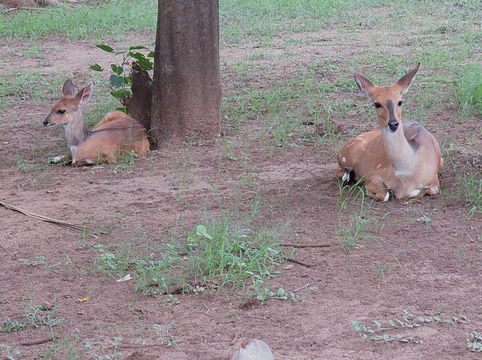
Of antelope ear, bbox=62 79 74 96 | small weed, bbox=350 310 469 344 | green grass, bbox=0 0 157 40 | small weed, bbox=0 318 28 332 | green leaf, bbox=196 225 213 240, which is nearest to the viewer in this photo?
small weed, bbox=350 310 469 344

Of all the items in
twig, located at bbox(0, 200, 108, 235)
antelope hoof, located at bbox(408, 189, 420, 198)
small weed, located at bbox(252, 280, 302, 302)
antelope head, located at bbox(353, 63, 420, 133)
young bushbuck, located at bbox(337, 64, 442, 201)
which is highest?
antelope head, located at bbox(353, 63, 420, 133)

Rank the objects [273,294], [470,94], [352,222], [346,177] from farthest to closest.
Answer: [470,94]
[346,177]
[352,222]
[273,294]

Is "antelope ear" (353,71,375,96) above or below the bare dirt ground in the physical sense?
above

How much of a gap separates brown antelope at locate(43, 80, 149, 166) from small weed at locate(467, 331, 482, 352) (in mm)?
4166

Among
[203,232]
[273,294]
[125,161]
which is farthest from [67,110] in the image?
[273,294]

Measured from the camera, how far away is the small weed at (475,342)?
384 cm

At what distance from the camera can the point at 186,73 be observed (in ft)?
24.8

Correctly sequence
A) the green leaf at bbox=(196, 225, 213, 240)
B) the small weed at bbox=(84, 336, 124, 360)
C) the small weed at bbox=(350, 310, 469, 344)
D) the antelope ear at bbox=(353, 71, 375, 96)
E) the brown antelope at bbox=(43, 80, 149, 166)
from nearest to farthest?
the small weed at bbox=(84, 336, 124, 360), the small weed at bbox=(350, 310, 469, 344), the green leaf at bbox=(196, 225, 213, 240), the antelope ear at bbox=(353, 71, 375, 96), the brown antelope at bbox=(43, 80, 149, 166)

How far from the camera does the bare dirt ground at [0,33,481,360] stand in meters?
4.02

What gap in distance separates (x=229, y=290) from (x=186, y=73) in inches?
135

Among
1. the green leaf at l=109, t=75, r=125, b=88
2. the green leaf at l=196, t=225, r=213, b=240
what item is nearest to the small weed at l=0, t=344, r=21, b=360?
the green leaf at l=196, t=225, r=213, b=240

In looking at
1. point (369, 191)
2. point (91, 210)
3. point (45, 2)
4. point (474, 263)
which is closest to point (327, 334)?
point (474, 263)

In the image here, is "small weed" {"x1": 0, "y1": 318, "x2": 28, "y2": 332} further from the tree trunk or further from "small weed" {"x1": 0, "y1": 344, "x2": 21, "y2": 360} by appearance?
the tree trunk

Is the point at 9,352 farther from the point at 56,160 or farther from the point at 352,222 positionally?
the point at 56,160
